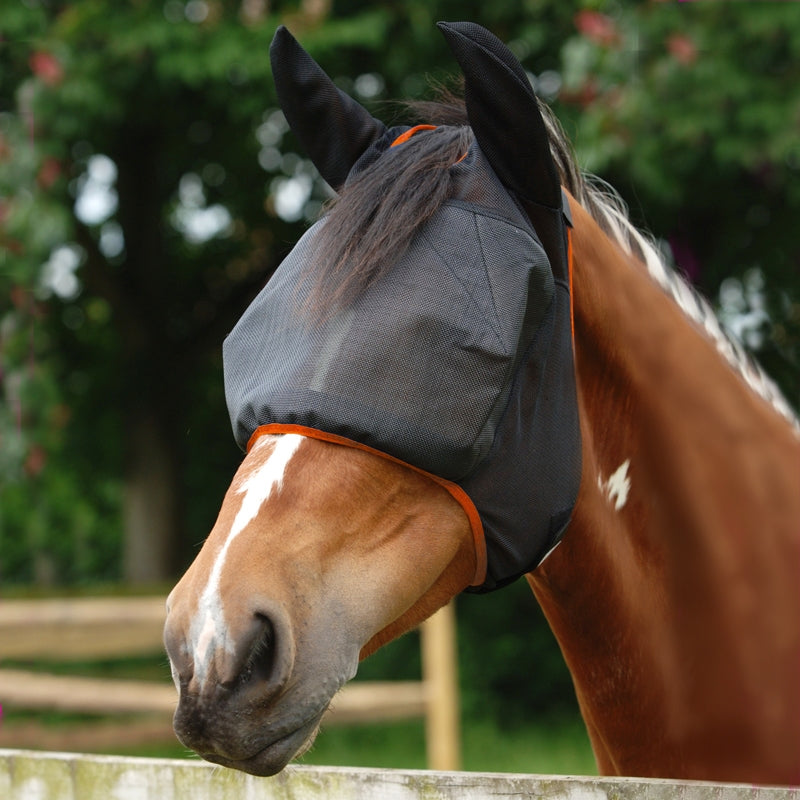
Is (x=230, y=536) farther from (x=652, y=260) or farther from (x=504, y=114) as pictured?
(x=652, y=260)

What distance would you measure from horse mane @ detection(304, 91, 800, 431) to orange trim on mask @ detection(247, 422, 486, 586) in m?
0.20

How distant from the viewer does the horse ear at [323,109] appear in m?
1.82

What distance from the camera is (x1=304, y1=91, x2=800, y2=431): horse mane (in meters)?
1.53

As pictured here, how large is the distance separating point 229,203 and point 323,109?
5909 millimetres

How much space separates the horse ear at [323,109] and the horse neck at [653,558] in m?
0.44

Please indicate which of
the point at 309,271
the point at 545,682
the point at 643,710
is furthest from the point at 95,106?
the point at 545,682

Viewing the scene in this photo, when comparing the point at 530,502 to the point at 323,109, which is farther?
the point at 323,109

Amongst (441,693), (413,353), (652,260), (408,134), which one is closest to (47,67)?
(441,693)

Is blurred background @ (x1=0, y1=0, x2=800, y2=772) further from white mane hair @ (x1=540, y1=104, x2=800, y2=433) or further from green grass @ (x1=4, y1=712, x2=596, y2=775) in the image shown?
white mane hair @ (x1=540, y1=104, x2=800, y2=433)

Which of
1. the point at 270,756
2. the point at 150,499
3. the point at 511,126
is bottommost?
the point at 150,499

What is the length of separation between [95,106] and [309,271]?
4.29 m

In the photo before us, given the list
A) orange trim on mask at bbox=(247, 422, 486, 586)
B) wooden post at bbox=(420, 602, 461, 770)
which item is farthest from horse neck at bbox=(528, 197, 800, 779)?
wooden post at bbox=(420, 602, 461, 770)

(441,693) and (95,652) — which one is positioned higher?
(441,693)

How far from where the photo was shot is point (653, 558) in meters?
1.82
